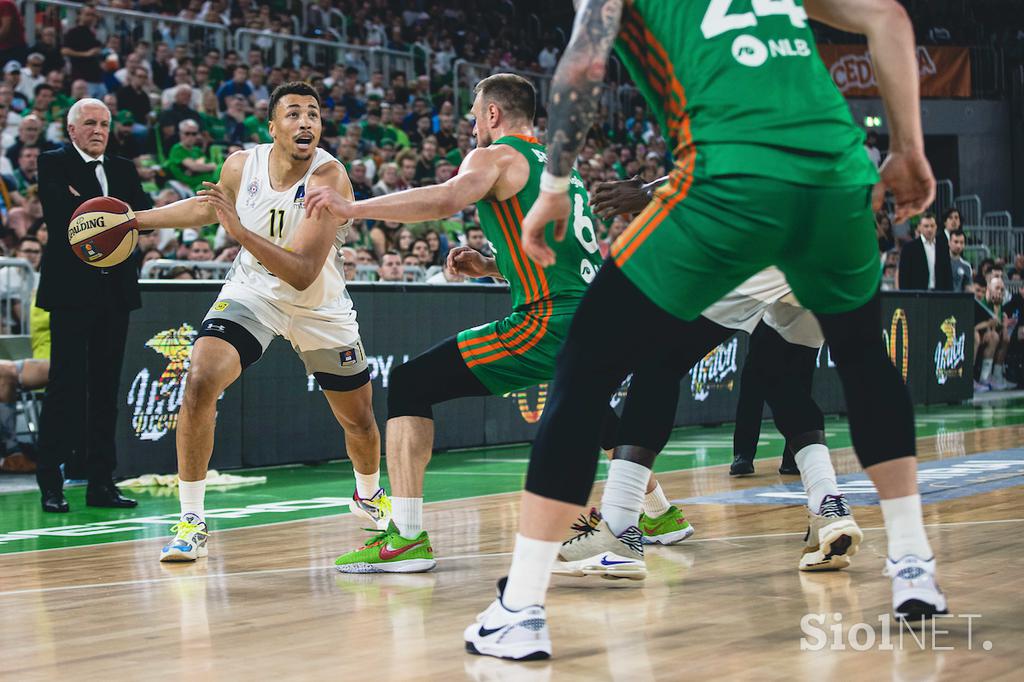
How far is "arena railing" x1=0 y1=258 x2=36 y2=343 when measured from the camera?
9742 millimetres

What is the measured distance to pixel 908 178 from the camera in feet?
11.7

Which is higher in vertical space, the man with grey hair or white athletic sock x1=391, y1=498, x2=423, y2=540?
the man with grey hair

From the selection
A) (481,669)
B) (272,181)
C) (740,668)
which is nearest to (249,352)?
(272,181)

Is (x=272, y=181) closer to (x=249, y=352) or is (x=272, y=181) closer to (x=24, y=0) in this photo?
(x=249, y=352)

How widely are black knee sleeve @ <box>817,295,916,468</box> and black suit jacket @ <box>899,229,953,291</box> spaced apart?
37.8ft

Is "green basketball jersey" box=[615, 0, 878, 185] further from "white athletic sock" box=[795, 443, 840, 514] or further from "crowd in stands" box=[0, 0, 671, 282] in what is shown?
"crowd in stands" box=[0, 0, 671, 282]

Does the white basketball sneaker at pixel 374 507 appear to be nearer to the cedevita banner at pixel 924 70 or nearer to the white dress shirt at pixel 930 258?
the white dress shirt at pixel 930 258

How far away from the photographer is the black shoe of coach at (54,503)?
7449 mm

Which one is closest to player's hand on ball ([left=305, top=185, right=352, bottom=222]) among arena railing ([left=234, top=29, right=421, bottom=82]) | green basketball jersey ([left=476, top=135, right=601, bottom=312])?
green basketball jersey ([left=476, top=135, right=601, bottom=312])

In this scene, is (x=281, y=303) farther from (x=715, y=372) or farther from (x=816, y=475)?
(x=715, y=372)

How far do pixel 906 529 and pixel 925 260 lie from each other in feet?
38.6

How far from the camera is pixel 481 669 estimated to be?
334 cm

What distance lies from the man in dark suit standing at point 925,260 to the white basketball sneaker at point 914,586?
1128 cm

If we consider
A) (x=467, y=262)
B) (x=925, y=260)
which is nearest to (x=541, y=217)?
(x=467, y=262)
